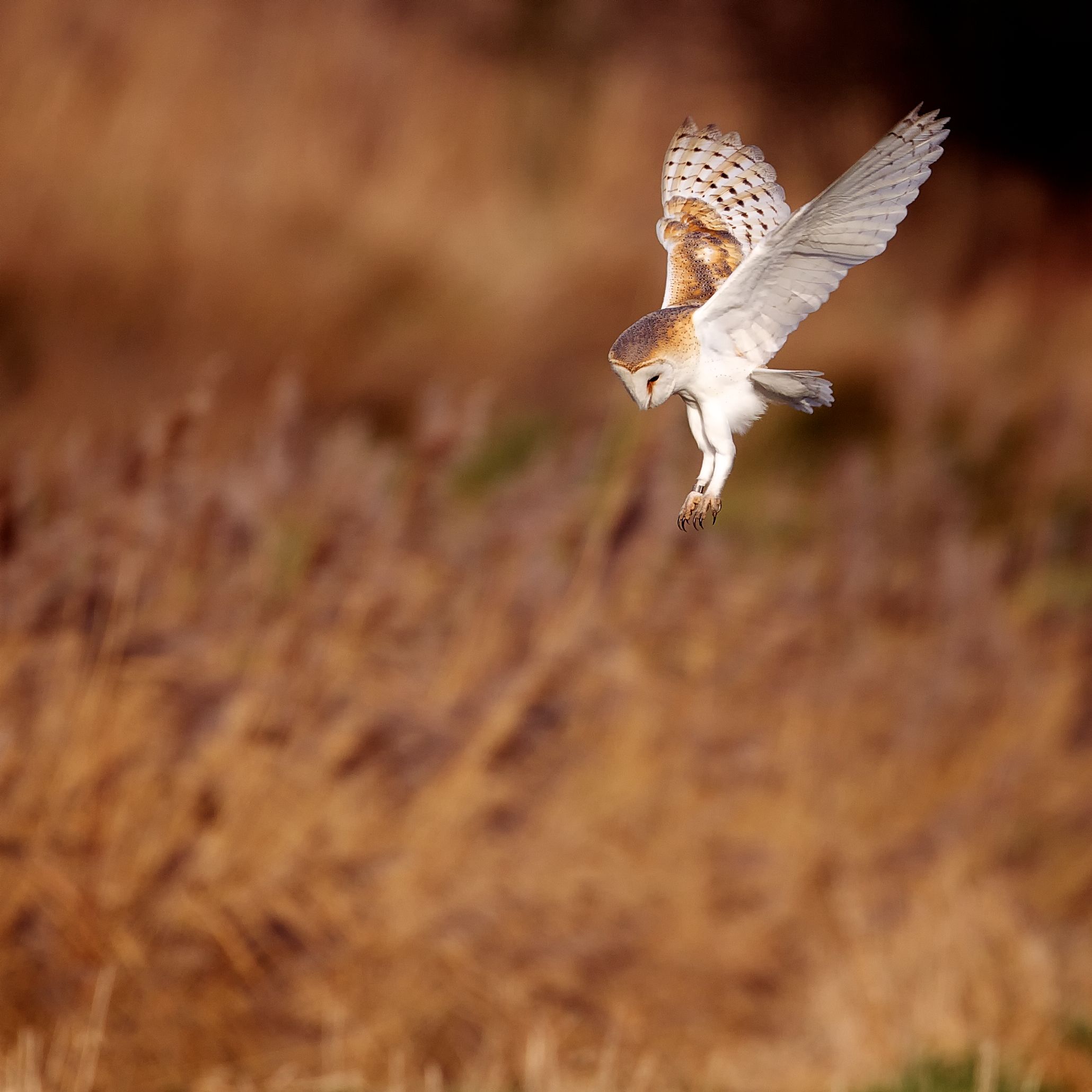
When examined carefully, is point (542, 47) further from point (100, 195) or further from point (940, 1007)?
point (940, 1007)

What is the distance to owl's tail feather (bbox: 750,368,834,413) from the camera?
30 cm

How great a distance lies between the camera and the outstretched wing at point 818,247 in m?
0.29

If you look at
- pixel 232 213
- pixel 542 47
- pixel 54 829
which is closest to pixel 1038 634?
pixel 542 47

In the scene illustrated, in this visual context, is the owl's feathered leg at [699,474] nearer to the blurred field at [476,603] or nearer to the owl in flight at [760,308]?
Result: the owl in flight at [760,308]

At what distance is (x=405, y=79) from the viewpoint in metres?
2.30

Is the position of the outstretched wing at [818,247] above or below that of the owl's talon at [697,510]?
above

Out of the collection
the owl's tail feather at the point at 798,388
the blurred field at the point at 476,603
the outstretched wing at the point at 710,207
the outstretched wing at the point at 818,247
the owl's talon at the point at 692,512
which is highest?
the blurred field at the point at 476,603

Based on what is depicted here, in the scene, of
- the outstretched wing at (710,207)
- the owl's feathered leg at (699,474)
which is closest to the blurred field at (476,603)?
the outstretched wing at (710,207)

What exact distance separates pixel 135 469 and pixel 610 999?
1723 mm

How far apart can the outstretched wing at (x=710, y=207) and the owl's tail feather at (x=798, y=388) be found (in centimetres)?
4

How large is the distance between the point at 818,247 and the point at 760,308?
1.0 inches

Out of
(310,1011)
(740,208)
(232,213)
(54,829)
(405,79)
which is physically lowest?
(740,208)

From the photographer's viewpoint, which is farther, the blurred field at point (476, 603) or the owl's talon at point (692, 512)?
the blurred field at point (476, 603)

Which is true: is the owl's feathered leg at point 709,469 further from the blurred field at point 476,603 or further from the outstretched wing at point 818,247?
the blurred field at point 476,603
